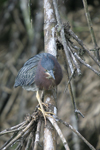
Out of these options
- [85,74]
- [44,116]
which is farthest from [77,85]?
[44,116]

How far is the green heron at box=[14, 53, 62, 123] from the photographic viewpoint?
2697mm

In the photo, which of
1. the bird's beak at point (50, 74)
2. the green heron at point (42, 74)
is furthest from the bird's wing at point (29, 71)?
the bird's beak at point (50, 74)

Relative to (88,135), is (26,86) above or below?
above

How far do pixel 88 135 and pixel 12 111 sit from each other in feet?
6.64

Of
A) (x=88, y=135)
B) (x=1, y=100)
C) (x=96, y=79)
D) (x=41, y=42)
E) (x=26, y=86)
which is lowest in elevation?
(x=88, y=135)

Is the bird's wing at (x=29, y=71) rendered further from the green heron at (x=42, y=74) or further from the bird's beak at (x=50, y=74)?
the bird's beak at (x=50, y=74)

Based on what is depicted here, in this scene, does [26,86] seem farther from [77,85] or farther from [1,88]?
[1,88]

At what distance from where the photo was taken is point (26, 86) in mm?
3316

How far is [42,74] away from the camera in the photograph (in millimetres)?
2857

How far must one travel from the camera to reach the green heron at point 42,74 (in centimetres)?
270

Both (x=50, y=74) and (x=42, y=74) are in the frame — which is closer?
(x=50, y=74)

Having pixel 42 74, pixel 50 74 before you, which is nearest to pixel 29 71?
pixel 42 74

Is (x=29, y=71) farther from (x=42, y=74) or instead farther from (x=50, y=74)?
(x=50, y=74)

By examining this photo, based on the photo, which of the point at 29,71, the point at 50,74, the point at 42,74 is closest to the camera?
the point at 50,74
